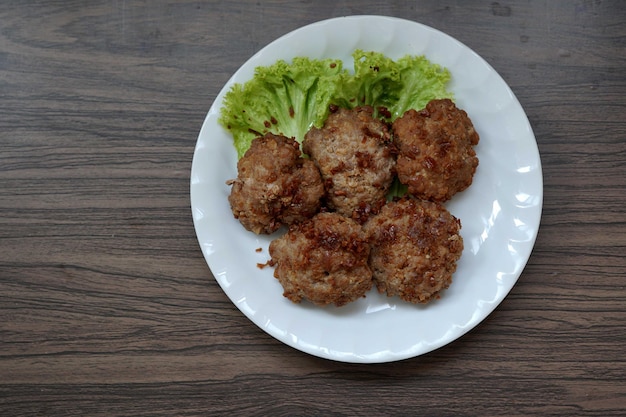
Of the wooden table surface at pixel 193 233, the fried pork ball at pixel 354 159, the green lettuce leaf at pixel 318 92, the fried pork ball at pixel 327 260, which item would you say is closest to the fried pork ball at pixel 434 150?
the fried pork ball at pixel 354 159

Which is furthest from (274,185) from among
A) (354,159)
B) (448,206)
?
(448,206)

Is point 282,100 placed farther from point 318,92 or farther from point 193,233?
point 193,233

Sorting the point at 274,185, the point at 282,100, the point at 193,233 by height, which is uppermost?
the point at 282,100

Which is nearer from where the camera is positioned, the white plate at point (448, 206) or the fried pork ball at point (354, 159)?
the fried pork ball at point (354, 159)

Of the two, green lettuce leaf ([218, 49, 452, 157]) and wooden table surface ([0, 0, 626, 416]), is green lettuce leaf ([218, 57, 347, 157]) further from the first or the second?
wooden table surface ([0, 0, 626, 416])

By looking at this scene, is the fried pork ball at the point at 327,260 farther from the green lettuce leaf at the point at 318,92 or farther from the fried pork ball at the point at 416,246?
the green lettuce leaf at the point at 318,92

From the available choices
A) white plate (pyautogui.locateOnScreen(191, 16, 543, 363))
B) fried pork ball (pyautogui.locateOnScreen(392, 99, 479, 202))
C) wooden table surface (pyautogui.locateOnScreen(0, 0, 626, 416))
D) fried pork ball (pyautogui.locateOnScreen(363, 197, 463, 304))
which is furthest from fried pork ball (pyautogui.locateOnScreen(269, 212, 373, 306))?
wooden table surface (pyautogui.locateOnScreen(0, 0, 626, 416))

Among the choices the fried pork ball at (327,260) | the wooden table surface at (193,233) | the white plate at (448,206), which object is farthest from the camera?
the wooden table surface at (193,233)
